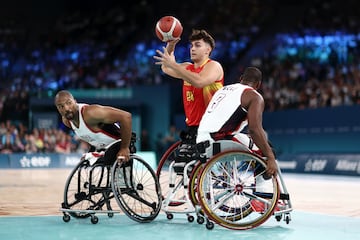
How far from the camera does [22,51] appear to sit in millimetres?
32750

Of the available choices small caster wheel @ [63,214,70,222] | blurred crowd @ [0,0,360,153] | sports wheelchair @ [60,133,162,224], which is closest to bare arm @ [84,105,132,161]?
sports wheelchair @ [60,133,162,224]

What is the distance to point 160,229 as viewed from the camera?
718 cm

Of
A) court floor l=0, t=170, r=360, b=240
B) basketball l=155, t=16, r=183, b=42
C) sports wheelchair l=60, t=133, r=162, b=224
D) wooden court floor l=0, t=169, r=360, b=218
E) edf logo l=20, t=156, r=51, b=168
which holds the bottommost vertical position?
edf logo l=20, t=156, r=51, b=168

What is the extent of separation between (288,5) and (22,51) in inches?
494

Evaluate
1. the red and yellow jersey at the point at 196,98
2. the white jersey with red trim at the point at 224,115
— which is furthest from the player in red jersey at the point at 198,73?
the white jersey with red trim at the point at 224,115

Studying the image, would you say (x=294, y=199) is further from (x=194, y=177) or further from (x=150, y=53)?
(x=150, y=53)

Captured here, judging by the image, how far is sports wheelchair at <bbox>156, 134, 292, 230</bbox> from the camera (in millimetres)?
7012

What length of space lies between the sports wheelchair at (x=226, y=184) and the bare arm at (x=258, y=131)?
79 millimetres

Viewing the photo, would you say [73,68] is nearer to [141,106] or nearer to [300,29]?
[141,106]

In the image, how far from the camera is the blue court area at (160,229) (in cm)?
659

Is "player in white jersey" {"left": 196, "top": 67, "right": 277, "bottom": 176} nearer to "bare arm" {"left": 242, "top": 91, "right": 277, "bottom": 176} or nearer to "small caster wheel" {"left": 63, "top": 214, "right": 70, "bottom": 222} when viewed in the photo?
"bare arm" {"left": 242, "top": 91, "right": 277, "bottom": 176}

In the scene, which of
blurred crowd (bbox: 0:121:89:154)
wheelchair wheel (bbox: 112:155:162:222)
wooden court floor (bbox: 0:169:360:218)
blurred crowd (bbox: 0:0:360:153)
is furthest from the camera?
blurred crowd (bbox: 0:0:360:153)

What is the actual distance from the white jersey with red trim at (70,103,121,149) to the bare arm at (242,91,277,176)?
1.60 meters

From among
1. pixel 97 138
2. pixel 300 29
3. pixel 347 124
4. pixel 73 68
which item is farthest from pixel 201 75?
pixel 73 68
